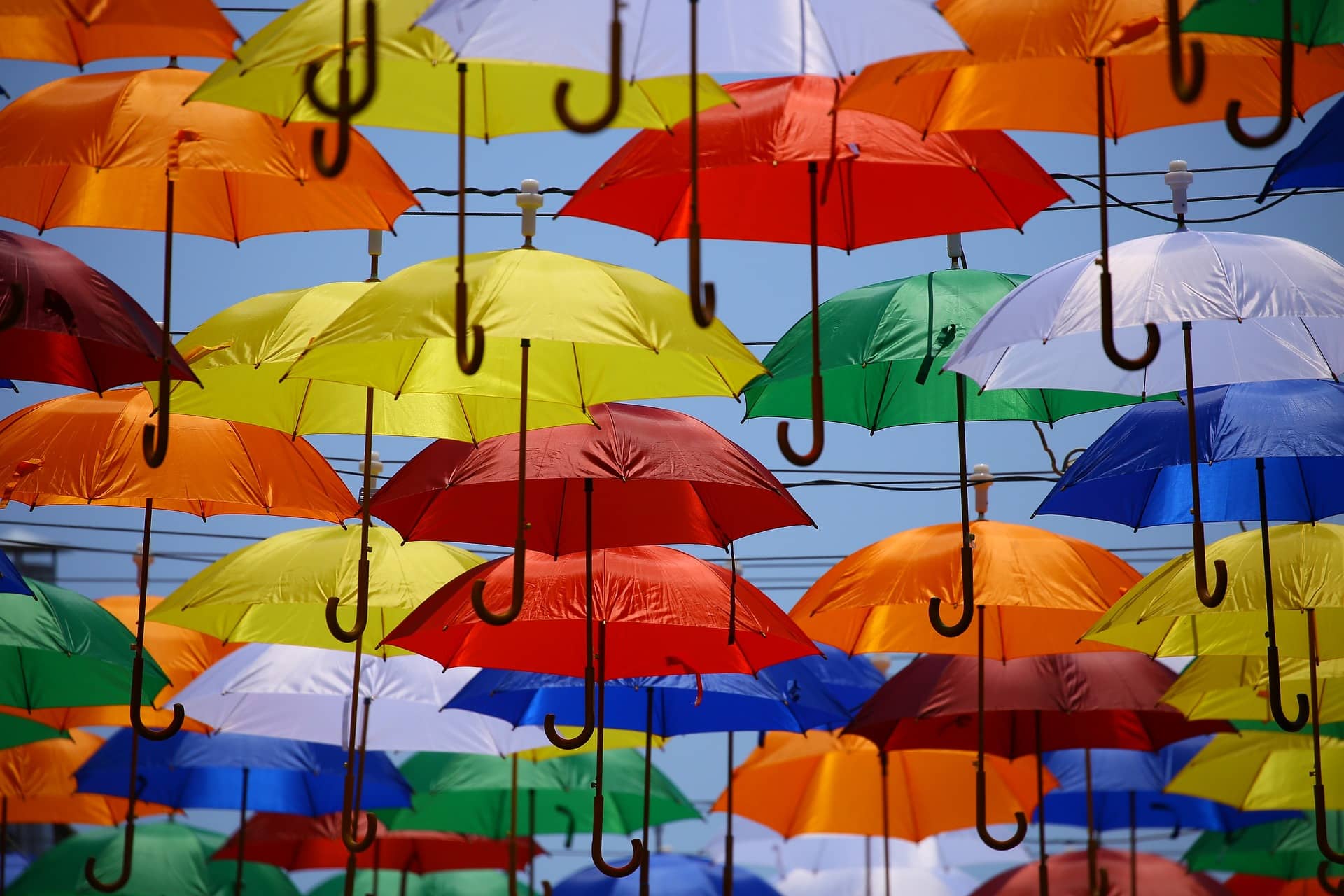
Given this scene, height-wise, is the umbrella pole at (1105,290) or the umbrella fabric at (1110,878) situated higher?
the umbrella pole at (1105,290)

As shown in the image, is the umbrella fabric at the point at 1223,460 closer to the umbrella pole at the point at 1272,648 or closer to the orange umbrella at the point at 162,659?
the umbrella pole at the point at 1272,648

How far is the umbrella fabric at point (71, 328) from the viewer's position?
15.4 ft

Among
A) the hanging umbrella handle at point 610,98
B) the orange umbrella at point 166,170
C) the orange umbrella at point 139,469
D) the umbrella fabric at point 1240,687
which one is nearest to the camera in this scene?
the hanging umbrella handle at point 610,98

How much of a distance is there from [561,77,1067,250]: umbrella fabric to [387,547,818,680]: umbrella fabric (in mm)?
1385

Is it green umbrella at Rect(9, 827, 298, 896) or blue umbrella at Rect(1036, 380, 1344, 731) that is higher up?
blue umbrella at Rect(1036, 380, 1344, 731)

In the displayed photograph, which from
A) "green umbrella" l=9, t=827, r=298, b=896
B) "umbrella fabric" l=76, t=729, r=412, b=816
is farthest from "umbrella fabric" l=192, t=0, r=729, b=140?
"green umbrella" l=9, t=827, r=298, b=896

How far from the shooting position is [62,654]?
6883 millimetres

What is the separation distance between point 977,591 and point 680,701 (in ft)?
6.48

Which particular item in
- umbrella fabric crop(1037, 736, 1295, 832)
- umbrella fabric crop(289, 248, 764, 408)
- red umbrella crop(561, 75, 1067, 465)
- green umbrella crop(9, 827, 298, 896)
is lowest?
green umbrella crop(9, 827, 298, 896)

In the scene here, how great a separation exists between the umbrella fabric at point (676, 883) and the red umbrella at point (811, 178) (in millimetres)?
4427

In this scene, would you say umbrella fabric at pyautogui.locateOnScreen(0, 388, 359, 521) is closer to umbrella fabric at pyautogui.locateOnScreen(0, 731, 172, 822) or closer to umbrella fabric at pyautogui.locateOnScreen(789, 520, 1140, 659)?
umbrella fabric at pyautogui.locateOnScreen(789, 520, 1140, 659)

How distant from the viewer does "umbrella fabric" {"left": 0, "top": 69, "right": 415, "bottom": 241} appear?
522 cm

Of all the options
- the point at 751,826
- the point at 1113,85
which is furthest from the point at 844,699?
the point at 1113,85

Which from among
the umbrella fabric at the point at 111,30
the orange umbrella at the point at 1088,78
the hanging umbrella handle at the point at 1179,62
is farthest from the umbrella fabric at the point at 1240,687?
the umbrella fabric at the point at 111,30
